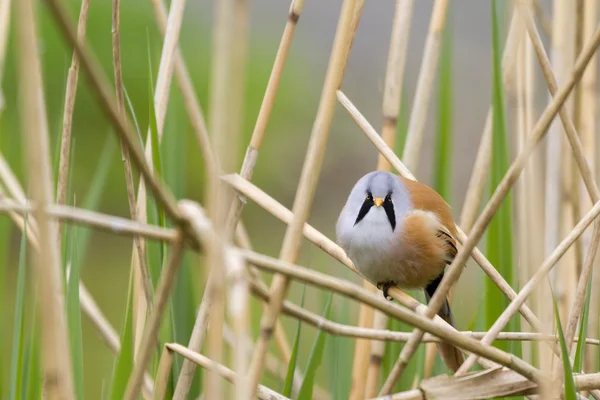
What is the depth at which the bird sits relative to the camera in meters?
1.89

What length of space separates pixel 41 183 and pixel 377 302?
35cm

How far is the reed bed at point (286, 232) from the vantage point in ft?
2.36

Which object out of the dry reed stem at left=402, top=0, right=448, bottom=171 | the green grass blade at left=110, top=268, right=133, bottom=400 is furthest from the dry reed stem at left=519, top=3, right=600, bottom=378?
the green grass blade at left=110, top=268, right=133, bottom=400

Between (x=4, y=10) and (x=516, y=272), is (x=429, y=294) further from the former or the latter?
(x=4, y=10)

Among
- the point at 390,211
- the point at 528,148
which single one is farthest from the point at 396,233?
the point at 528,148

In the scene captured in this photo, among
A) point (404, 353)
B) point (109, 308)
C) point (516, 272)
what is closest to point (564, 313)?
point (516, 272)

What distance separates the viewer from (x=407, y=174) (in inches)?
63.1

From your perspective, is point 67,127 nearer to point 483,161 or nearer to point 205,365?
point 205,365

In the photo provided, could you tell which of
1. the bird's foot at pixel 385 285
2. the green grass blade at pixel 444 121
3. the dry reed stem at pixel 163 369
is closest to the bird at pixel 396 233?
the bird's foot at pixel 385 285

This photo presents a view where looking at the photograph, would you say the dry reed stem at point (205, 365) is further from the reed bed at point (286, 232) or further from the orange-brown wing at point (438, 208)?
the orange-brown wing at point (438, 208)

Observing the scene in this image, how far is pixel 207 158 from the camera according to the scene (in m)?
1.00

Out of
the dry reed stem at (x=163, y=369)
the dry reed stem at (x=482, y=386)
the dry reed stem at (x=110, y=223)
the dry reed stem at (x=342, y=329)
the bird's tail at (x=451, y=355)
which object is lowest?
the dry reed stem at (x=163, y=369)

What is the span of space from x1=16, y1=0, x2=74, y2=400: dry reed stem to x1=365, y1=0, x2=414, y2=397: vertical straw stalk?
3.03 feet

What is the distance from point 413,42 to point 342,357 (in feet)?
12.3
